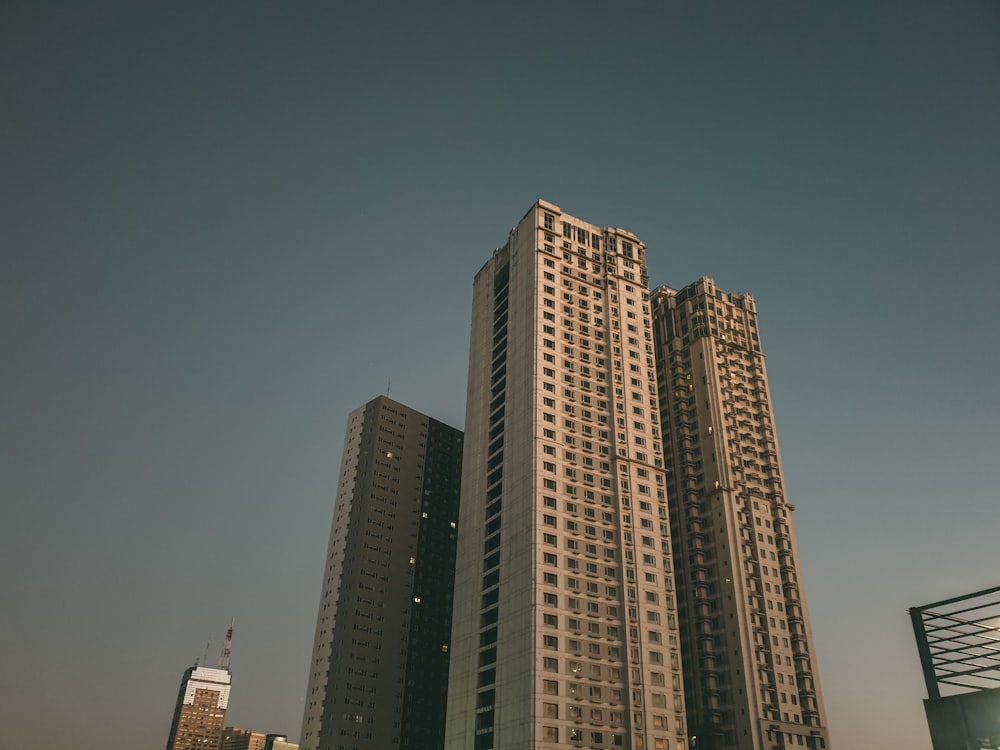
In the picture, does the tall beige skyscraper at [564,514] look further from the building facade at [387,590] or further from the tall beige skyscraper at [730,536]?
the building facade at [387,590]

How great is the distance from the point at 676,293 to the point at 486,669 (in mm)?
89166

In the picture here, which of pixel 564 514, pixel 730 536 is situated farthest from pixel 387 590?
pixel 730 536

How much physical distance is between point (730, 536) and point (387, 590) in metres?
67.7

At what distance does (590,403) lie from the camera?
364 ft

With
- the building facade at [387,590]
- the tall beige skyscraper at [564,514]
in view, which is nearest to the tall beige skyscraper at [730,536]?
the tall beige skyscraper at [564,514]

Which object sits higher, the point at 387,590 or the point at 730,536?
the point at 730,536

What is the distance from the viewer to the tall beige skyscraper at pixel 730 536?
10725cm

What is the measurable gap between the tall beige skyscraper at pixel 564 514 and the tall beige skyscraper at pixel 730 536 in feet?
63.0

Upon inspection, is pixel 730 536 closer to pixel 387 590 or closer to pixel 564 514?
pixel 564 514

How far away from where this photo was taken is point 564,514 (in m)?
98.1

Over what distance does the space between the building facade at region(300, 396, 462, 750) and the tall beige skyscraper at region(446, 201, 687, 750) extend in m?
43.6

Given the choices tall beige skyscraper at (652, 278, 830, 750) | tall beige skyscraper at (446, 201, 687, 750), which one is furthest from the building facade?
tall beige skyscraper at (652, 278, 830, 750)

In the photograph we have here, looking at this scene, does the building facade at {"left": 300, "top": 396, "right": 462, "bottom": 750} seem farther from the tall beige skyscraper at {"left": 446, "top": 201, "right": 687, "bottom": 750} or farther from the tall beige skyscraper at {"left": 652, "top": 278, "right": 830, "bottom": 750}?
the tall beige skyscraper at {"left": 652, "top": 278, "right": 830, "bottom": 750}

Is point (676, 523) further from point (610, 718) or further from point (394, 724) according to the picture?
point (394, 724)
